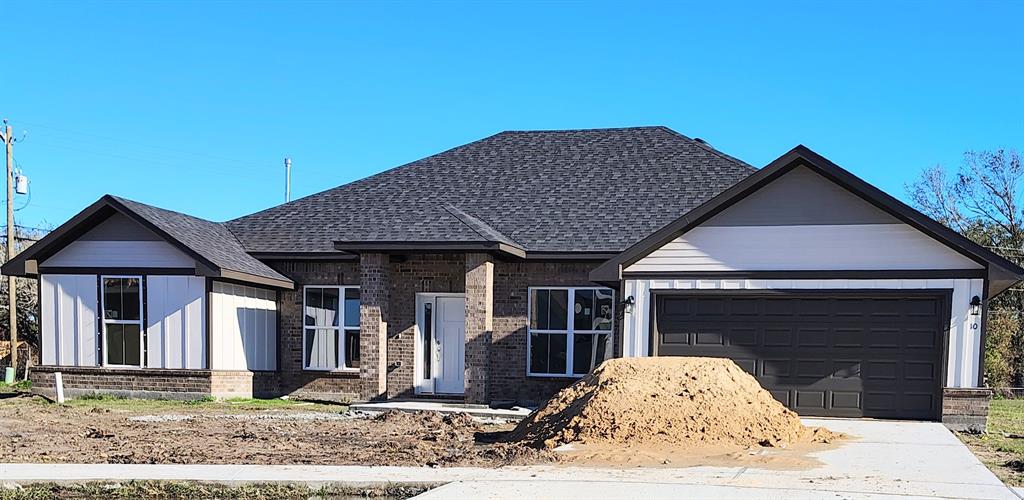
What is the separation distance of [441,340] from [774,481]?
10312mm

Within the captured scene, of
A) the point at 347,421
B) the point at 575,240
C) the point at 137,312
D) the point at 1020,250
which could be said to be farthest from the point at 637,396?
the point at 1020,250

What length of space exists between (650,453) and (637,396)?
123 cm

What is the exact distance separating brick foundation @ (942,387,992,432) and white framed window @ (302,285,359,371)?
1081 cm

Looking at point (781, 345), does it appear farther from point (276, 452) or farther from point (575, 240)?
point (276, 452)

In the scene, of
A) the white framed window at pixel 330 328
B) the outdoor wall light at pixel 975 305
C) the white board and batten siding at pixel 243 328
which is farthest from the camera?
the white framed window at pixel 330 328

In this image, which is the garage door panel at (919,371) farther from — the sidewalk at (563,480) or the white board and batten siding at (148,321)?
the white board and batten siding at (148,321)

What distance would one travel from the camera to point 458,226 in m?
18.1

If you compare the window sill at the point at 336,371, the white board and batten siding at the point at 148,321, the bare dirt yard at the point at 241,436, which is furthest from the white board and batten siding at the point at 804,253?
the white board and batten siding at the point at 148,321

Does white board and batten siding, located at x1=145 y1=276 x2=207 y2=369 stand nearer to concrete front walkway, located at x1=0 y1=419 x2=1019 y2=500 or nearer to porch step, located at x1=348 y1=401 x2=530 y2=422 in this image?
porch step, located at x1=348 y1=401 x2=530 y2=422

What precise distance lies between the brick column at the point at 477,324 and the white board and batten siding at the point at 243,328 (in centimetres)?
445

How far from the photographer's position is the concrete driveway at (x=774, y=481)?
352 inches

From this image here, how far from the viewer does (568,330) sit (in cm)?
1820

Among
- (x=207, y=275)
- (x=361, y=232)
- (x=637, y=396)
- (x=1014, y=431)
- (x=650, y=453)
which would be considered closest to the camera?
(x=650, y=453)

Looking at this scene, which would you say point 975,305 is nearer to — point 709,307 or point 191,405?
point 709,307
